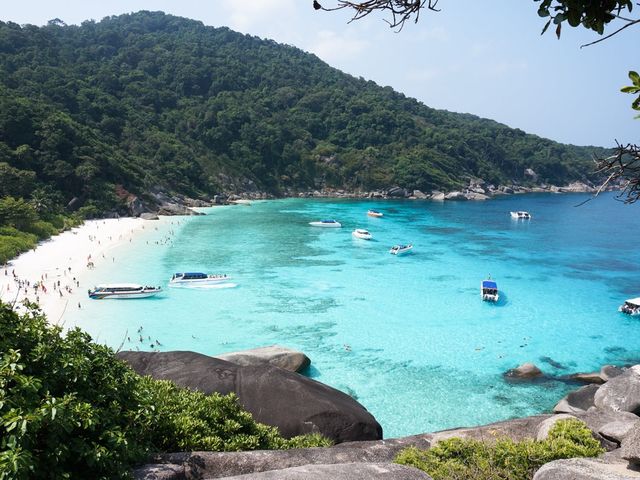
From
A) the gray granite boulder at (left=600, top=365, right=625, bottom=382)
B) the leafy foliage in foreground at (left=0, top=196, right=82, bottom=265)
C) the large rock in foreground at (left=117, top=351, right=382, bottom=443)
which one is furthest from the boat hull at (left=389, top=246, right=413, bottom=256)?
the leafy foliage in foreground at (left=0, top=196, right=82, bottom=265)

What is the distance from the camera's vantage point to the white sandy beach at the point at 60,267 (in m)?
30.0

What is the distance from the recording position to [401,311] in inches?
1266

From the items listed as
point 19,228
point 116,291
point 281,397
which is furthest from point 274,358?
point 19,228

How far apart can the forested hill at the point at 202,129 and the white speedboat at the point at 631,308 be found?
62010 mm

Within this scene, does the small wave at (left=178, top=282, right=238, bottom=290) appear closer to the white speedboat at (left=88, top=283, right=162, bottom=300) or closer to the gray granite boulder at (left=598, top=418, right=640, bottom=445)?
the white speedboat at (left=88, top=283, right=162, bottom=300)

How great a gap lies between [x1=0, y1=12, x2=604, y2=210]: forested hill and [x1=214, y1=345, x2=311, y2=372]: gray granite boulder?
4681cm

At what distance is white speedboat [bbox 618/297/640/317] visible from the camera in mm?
32625

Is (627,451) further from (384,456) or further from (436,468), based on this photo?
(384,456)

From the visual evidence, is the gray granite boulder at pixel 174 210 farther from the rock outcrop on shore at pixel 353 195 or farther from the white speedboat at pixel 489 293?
the white speedboat at pixel 489 293

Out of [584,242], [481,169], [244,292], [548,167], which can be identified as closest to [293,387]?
[244,292]

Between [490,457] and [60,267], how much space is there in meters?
38.9

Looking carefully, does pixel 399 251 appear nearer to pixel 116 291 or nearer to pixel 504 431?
pixel 116 291

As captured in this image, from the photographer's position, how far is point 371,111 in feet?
468

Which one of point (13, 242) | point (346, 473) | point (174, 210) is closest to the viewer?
point (346, 473)
